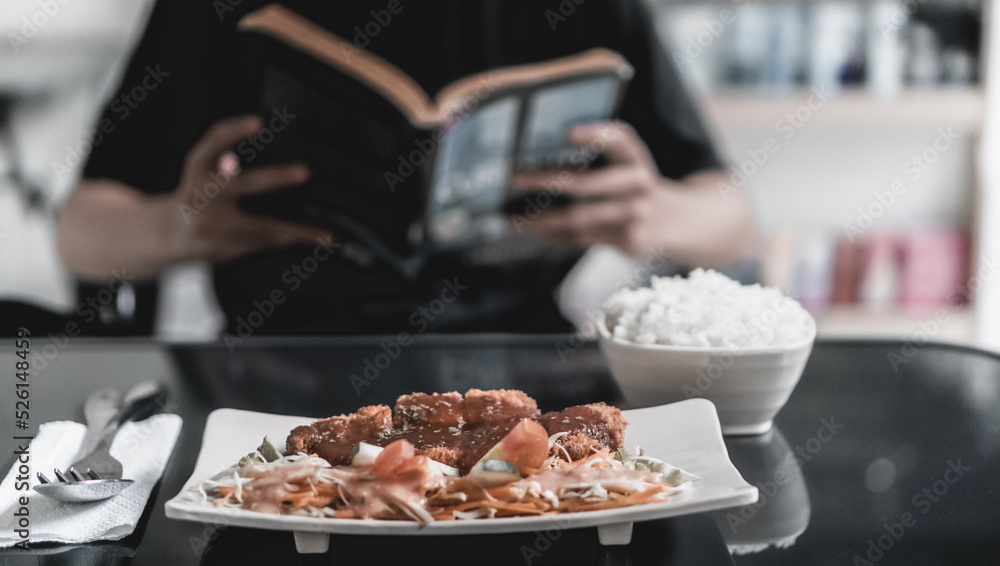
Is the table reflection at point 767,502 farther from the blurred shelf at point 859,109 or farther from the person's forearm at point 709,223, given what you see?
the blurred shelf at point 859,109

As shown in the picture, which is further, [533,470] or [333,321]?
[333,321]

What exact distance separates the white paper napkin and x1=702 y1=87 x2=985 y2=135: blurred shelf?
1948 mm

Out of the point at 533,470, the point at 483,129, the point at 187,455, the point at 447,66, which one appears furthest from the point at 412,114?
the point at 533,470

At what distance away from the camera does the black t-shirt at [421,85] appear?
1662 millimetres

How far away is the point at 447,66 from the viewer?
1727mm

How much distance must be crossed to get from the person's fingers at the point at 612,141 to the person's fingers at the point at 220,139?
1.83 feet

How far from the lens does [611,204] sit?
1.66 meters

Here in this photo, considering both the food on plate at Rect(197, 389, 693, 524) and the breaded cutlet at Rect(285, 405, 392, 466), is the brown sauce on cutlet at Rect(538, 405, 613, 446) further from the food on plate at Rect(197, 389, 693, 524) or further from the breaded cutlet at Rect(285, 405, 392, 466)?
the breaded cutlet at Rect(285, 405, 392, 466)

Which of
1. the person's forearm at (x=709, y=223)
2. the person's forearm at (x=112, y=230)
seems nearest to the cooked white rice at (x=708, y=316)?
the person's forearm at (x=709, y=223)

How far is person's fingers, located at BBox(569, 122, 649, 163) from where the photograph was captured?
1.46 meters

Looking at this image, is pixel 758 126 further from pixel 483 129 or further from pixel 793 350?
pixel 793 350

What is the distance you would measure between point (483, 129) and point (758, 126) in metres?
1.39

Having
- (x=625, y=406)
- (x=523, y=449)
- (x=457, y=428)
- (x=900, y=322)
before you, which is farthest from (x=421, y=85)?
(x=900, y=322)

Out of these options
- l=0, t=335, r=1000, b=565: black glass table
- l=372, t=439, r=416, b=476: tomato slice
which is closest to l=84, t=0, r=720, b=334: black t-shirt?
l=0, t=335, r=1000, b=565: black glass table
